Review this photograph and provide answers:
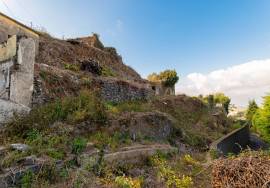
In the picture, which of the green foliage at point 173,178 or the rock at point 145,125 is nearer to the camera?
the green foliage at point 173,178

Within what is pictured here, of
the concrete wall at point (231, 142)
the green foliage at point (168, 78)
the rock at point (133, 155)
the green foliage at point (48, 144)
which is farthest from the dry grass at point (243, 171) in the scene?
the green foliage at point (168, 78)

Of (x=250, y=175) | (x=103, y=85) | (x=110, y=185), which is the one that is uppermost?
(x=103, y=85)

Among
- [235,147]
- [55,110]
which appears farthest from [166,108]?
[55,110]

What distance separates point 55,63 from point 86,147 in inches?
404

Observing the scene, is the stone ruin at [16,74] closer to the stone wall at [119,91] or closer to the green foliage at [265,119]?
the stone wall at [119,91]

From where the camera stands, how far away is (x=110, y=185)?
26.2ft

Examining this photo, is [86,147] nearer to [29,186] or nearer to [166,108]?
[29,186]

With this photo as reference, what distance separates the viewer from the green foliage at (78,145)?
32.6ft

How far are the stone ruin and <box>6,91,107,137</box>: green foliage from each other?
55 centimetres

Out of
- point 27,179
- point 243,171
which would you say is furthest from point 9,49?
point 243,171

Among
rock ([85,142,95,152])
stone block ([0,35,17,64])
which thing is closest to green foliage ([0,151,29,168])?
rock ([85,142,95,152])

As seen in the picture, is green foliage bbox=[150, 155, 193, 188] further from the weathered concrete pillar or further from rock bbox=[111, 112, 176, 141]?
the weathered concrete pillar

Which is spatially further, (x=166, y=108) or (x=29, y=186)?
(x=166, y=108)

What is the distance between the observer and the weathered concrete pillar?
11477 millimetres
